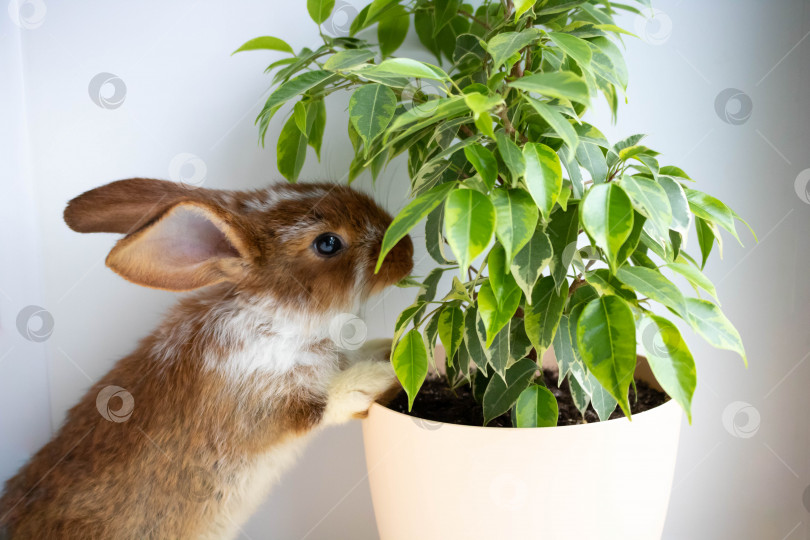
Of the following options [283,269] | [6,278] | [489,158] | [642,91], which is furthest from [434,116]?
[6,278]

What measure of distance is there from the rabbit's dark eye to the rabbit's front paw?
0.66 ft

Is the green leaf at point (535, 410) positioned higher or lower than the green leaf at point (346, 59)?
lower

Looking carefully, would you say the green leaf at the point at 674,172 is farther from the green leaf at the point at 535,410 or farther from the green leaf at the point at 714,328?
the green leaf at the point at 535,410

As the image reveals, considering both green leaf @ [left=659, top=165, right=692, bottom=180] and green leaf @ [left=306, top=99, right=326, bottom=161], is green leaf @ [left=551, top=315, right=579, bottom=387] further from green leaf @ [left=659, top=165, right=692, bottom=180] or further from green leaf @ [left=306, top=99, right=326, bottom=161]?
green leaf @ [left=306, top=99, right=326, bottom=161]

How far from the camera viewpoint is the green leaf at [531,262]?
27.0 inches

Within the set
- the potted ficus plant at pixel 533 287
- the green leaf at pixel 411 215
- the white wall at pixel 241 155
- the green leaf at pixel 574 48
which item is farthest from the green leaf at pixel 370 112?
the white wall at pixel 241 155

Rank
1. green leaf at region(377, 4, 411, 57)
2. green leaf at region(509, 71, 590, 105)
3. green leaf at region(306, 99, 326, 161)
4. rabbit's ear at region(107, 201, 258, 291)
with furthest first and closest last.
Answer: green leaf at region(377, 4, 411, 57)
green leaf at region(306, 99, 326, 161)
rabbit's ear at region(107, 201, 258, 291)
green leaf at region(509, 71, 590, 105)

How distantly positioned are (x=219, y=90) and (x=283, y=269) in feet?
1.61

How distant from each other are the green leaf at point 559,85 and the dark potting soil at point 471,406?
533mm

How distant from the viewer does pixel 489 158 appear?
0.68 m

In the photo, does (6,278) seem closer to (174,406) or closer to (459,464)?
(174,406)

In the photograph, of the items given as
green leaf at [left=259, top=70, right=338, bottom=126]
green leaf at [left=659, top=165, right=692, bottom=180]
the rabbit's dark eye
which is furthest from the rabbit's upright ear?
green leaf at [left=659, top=165, right=692, bottom=180]

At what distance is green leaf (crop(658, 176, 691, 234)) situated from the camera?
729 mm

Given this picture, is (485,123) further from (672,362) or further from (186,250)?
(186,250)
